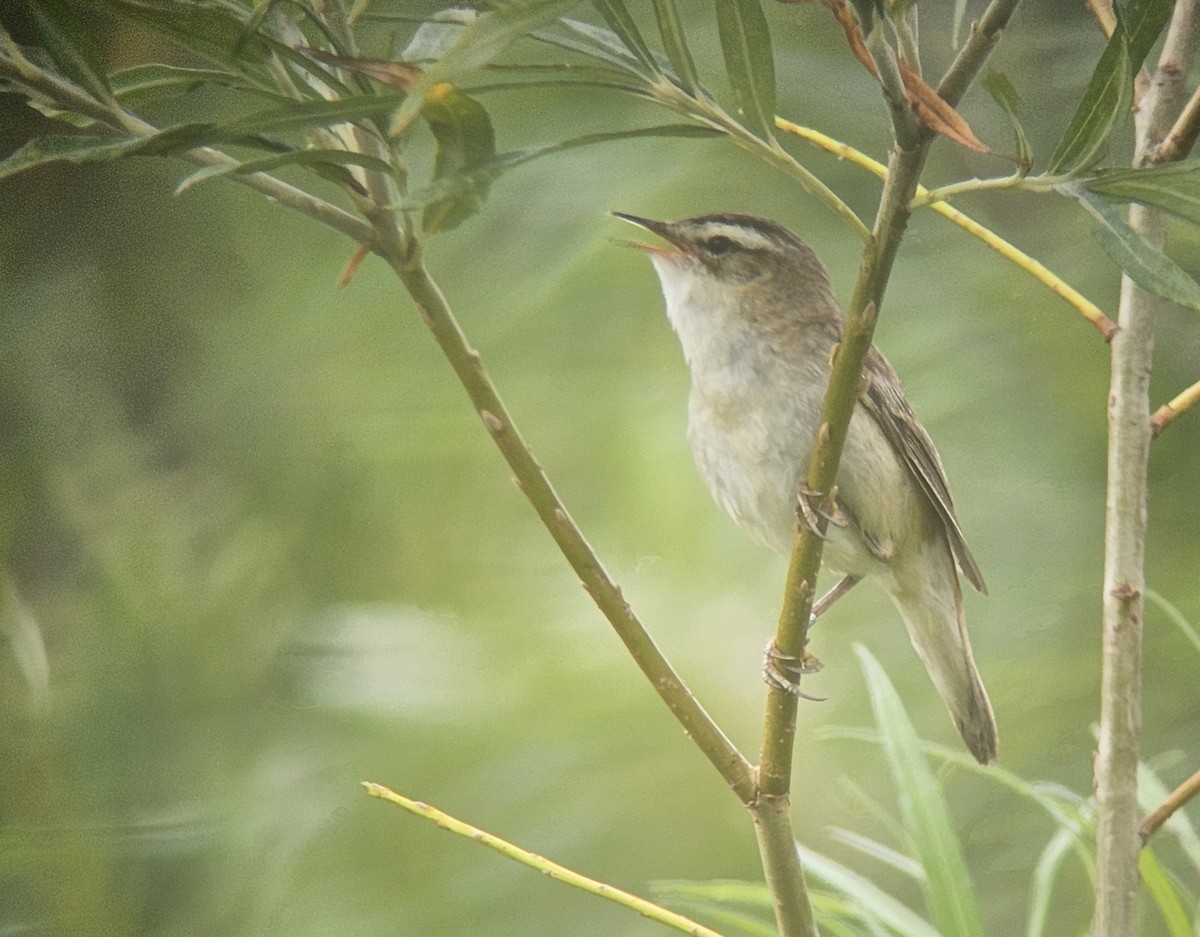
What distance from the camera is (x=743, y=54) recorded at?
1.74 ft

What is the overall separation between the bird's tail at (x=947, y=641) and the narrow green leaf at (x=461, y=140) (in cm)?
60

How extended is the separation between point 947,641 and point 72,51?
0.72 m

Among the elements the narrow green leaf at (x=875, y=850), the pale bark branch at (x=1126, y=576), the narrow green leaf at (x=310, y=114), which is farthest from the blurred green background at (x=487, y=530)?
the narrow green leaf at (x=310, y=114)

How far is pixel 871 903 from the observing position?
859 mm

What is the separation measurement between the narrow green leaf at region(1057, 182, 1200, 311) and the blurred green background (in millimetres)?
522

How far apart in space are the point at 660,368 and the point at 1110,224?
610 mm

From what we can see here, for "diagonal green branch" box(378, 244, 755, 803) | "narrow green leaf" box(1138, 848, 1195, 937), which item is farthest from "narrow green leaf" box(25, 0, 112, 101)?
"narrow green leaf" box(1138, 848, 1195, 937)

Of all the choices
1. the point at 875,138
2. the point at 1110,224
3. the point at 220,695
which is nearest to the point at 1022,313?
the point at 875,138

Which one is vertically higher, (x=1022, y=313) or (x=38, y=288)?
(x=1022, y=313)

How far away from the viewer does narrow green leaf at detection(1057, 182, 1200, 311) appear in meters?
0.47

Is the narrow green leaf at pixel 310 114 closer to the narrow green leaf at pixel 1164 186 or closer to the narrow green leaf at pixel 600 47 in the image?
the narrow green leaf at pixel 600 47

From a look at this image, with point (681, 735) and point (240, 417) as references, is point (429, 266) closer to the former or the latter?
point (240, 417)

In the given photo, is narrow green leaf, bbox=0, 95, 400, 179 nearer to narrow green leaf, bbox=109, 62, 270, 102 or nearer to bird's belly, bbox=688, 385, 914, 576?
narrow green leaf, bbox=109, 62, 270, 102

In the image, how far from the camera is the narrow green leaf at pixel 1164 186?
48 centimetres
